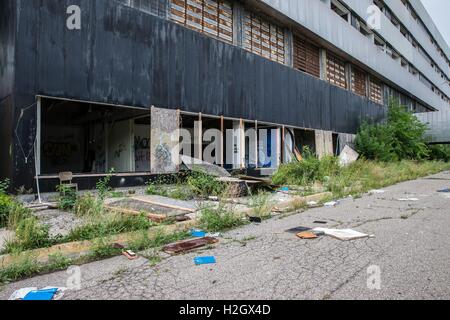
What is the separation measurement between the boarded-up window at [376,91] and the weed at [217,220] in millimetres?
22310

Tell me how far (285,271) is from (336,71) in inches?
729

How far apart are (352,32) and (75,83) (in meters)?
17.5

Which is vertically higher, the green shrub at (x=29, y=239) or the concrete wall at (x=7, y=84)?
the concrete wall at (x=7, y=84)

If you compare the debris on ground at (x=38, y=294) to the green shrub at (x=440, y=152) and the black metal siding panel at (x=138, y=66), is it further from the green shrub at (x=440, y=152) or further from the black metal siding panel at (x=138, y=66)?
the green shrub at (x=440, y=152)

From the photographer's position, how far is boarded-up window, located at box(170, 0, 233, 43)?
1059cm

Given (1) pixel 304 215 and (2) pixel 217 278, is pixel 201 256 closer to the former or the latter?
(2) pixel 217 278

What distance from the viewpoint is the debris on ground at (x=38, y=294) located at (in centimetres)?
279

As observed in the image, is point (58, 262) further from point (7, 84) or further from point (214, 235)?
point (7, 84)

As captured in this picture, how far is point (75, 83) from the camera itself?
25.5ft

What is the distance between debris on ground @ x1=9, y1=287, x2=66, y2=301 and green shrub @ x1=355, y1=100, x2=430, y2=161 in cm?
1962

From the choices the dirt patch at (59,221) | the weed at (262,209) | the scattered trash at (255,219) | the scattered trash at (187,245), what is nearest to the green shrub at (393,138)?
the weed at (262,209)

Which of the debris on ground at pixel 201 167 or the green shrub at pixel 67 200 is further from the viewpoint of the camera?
the debris on ground at pixel 201 167

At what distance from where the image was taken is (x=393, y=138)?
2153 centimetres

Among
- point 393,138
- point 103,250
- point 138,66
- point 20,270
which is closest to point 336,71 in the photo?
point 393,138
